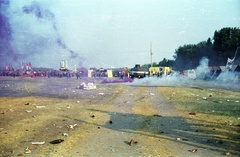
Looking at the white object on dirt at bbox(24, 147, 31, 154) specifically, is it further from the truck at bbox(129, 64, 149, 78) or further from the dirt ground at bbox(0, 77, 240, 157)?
the truck at bbox(129, 64, 149, 78)

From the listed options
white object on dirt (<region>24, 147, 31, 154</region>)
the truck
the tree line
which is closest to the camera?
white object on dirt (<region>24, 147, 31, 154</region>)

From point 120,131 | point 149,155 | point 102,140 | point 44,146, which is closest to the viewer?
point 149,155

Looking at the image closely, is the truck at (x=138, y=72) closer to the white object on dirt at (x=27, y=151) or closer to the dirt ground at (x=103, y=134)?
the dirt ground at (x=103, y=134)

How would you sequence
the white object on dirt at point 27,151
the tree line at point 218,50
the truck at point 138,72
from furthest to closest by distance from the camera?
the tree line at point 218,50 → the truck at point 138,72 → the white object on dirt at point 27,151

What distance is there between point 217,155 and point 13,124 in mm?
5940

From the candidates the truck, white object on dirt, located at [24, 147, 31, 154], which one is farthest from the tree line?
white object on dirt, located at [24, 147, 31, 154]

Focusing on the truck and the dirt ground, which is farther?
the truck

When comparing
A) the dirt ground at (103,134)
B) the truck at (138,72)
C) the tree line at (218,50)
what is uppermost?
the tree line at (218,50)

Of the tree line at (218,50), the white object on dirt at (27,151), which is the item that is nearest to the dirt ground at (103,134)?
the white object on dirt at (27,151)

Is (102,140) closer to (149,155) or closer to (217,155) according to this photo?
Answer: (149,155)

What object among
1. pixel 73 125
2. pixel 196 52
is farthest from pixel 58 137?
pixel 196 52

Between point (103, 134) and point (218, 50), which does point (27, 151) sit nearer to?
point (103, 134)

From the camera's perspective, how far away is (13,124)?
327 inches

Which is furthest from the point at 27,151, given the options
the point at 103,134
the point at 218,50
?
the point at 218,50
